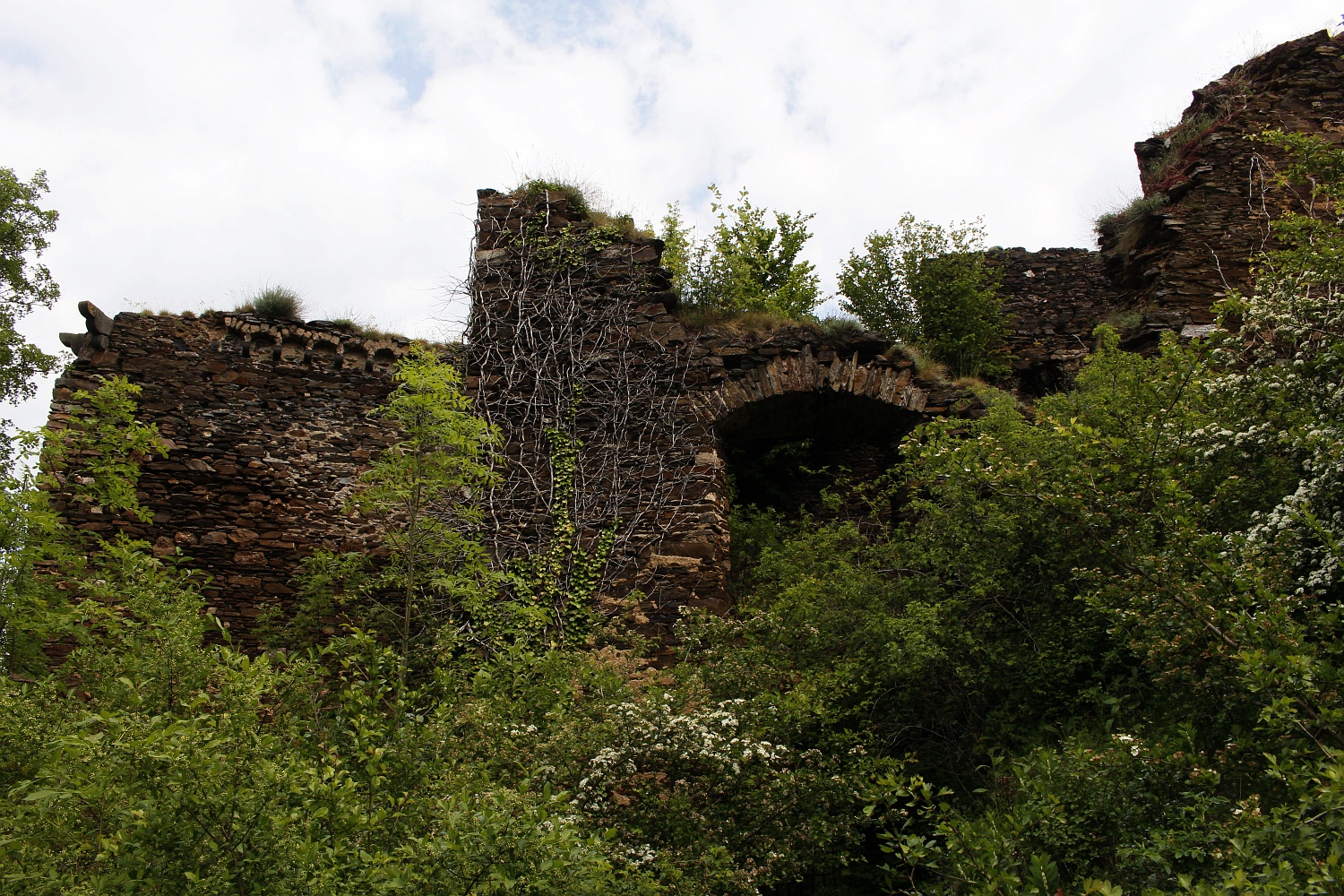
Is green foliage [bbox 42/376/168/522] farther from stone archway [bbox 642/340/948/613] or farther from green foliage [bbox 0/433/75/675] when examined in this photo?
stone archway [bbox 642/340/948/613]

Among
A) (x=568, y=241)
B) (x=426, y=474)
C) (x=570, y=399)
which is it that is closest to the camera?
(x=426, y=474)

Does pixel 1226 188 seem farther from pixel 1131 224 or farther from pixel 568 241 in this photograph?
pixel 568 241

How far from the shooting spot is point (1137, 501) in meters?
5.78

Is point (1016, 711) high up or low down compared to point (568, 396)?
down

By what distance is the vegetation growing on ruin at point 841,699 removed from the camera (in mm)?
3555

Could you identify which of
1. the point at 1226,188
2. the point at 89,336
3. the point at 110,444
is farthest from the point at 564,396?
the point at 1226,188

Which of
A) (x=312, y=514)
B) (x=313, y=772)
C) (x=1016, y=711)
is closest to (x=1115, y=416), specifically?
(x=1016, y=711)

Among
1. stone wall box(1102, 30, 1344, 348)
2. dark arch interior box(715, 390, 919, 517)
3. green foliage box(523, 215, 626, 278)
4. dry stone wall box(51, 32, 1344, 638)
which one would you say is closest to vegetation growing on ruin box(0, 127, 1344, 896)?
dry stone wall box(51, 32, 1344, 638)

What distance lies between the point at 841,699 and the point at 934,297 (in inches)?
263

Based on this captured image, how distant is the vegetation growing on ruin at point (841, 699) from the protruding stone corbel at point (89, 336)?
2625mm

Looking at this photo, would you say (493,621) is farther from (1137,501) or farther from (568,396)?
(1137,501)

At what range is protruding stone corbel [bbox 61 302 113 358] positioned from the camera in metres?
9.39

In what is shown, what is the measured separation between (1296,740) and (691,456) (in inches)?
220

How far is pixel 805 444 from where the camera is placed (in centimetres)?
1012
